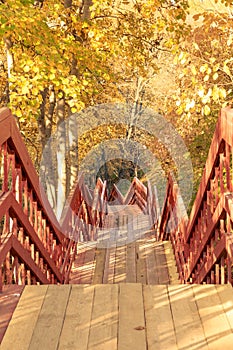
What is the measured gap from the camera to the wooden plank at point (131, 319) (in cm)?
398

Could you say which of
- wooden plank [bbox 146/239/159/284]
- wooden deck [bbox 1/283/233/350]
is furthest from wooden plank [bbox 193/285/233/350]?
wooden plank [bbox 146/239/159/284]

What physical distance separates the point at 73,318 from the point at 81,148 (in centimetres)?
2536

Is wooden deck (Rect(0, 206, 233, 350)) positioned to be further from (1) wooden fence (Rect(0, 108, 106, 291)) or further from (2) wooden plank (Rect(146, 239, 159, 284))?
(2) wooden plank (Rect(146, 239, 159, 284))

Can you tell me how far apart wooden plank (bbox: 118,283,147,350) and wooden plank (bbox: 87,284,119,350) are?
0.15 feet

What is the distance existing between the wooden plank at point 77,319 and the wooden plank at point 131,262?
4017 mm

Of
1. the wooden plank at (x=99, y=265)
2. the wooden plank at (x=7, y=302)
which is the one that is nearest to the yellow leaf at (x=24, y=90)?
the wooden plank at (x=99, y=265)

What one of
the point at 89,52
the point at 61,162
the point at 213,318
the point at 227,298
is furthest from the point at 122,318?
the point at 61,162

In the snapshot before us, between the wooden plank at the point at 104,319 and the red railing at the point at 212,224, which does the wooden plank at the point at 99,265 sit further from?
the wooden plank at the point at 104,319

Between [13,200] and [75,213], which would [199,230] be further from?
[75,213]

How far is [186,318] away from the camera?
4.39 meters

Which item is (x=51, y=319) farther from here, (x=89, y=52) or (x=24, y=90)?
(x=89, y=52)

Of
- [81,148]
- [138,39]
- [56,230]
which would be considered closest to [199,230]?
[56,230]

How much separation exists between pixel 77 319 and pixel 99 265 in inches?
219

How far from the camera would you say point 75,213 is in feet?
35.7
